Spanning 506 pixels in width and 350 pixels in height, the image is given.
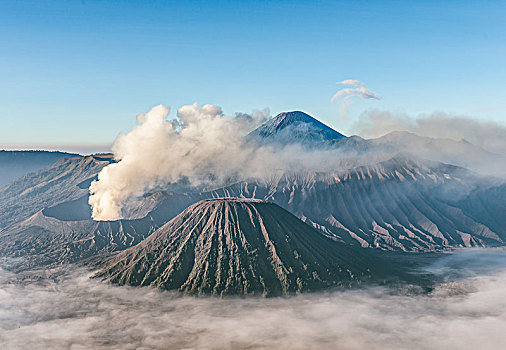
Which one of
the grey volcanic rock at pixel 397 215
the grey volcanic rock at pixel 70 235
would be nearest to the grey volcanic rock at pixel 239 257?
the grey volcanic rock at pixel 70 235

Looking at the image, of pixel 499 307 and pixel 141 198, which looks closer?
pixel 499 307

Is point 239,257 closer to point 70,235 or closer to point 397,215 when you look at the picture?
point 70,235

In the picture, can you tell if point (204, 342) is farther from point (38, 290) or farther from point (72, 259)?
point (72, 259)

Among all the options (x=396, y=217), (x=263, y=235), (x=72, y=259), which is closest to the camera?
(x=263, y=235)

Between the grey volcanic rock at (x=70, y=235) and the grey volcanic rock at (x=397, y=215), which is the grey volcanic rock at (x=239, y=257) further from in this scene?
the grey volcanic rock at (x=397, y=215)

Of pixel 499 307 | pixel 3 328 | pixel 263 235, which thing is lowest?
pixel 3 328

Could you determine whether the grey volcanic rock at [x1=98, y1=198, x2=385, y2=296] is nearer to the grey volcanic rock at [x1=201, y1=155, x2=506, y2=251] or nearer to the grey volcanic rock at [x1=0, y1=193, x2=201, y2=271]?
the grey volcanic rock at [x1=0, y1=193, x2=201, y2=271]

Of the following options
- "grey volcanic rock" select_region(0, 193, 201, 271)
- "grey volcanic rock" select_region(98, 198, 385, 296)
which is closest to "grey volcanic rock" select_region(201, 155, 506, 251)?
"grey volcanic rock" select_region(0, 193, 201, 271)

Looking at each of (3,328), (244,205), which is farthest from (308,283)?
(3,328)

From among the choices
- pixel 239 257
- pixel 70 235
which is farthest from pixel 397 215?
pixel 70 235
